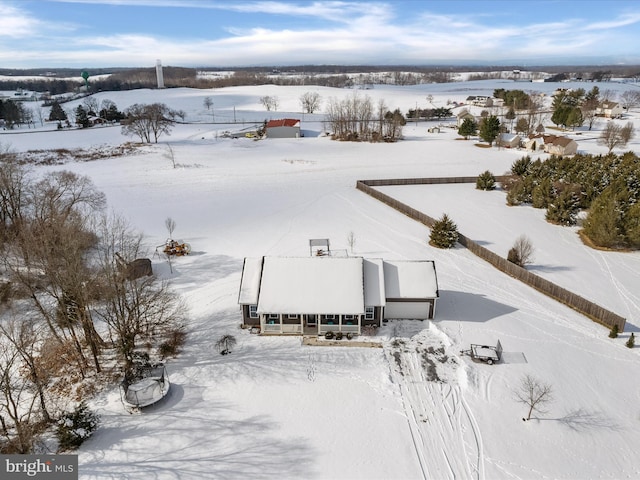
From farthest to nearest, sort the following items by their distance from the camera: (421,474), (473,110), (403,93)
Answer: (403,93) < (473,110) < (421,474)

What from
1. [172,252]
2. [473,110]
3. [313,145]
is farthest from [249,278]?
[473,110]

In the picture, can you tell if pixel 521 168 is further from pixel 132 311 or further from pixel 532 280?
pixel 132 311

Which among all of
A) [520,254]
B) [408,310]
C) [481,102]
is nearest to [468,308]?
[408,310]

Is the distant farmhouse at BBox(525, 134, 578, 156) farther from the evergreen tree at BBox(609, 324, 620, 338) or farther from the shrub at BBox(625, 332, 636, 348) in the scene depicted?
the shrub at BBox(625, 332, 636, 348)

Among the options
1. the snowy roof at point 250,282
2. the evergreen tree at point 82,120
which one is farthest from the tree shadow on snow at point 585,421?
the evergreen tree at point 82,120

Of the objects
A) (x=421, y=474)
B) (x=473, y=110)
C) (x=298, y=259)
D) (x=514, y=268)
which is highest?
(x=473, y=110)

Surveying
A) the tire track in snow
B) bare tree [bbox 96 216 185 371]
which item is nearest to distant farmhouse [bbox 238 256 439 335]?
the tire track in snow

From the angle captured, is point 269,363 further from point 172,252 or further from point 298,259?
point 172,252
